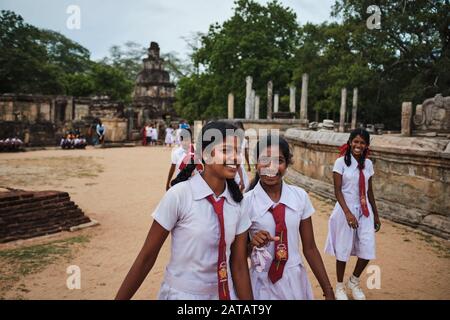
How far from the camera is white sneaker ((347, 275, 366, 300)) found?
3.54 m

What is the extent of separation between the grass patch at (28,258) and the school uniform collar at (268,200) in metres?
2.52

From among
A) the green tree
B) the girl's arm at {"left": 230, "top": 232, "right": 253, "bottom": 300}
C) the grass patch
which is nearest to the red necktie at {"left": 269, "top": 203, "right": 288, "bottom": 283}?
the girl's arm at {"left": 230, "top": 232, "right": 253, "bottom": 300}

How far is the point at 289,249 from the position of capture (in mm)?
2273

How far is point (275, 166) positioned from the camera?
2373 mm

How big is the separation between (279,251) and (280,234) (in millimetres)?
95

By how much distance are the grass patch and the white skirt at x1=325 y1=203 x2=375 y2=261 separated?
2.85 meters

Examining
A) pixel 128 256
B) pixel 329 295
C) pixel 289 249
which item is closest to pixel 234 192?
pixel 289 249

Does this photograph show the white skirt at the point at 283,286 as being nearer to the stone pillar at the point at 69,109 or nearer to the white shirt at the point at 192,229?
the white shirt at the point at 192,229

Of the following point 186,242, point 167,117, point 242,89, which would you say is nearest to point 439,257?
point 186,242

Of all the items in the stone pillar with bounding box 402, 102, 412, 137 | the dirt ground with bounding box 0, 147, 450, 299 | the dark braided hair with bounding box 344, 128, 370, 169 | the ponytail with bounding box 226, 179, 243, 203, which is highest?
the stone pillar with bounding box 402, 102, 412, 137

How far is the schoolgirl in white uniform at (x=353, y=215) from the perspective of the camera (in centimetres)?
355

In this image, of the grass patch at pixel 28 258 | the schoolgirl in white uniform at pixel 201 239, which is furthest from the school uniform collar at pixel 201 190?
the grass patch at pixel 28 258

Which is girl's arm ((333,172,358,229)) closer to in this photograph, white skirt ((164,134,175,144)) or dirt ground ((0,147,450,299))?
dirt ground ((0,147,450,299))

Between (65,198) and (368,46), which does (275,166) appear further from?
(368,46)
